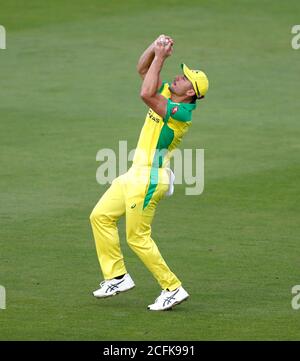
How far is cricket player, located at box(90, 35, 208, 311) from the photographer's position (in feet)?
38.3

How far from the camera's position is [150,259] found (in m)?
11.7

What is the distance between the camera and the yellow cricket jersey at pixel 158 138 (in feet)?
38.7

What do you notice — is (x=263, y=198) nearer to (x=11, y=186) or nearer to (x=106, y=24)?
(x=11, y=186)

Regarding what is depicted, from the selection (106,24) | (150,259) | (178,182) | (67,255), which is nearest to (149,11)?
(106,24)

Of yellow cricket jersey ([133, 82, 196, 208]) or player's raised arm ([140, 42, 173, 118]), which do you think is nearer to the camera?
player's raised arm ([140, 42, 173, 118])

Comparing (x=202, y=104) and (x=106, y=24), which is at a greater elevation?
(x=106, y=24)

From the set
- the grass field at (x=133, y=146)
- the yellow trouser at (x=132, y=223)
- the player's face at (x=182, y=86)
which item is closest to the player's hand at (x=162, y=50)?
the player's face at (x=182, y=86)

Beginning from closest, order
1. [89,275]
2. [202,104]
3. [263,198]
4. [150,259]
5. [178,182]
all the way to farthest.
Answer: [150,259] → [89,275] → [263,198] → [178,182] → [202,104]

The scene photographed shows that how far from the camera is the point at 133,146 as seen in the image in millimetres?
19625

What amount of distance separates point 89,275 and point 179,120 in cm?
227

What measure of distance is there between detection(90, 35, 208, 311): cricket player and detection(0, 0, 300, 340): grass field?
0.27 meters
